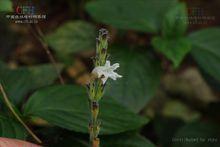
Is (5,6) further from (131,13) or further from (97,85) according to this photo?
(131,13)

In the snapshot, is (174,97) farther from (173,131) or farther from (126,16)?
(126,16)

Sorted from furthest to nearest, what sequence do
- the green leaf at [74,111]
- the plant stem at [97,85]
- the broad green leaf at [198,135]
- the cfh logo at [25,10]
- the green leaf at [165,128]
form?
the green leaf at [165,128] < the broad green leaf at [198,135] < the cfh logo at [25,10] < the green leaf at [74,111] < the plant stem at [97,85]

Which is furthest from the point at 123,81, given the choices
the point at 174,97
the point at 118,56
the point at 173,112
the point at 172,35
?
the point at 174,97

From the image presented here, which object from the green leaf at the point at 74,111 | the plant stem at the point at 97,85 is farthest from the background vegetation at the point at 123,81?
the plant stem at the point at 97,85

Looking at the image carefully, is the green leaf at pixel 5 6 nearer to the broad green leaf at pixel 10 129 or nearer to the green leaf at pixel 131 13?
the broad green leaf at pixel 10 129

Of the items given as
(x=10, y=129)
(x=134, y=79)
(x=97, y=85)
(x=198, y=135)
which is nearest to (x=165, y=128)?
(x=198, y=135)

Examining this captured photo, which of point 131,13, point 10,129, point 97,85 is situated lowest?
point 10,129

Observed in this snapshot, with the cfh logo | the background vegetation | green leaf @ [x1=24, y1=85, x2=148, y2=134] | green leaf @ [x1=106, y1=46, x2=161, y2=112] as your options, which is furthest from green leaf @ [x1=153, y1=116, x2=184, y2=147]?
the cfh logo
